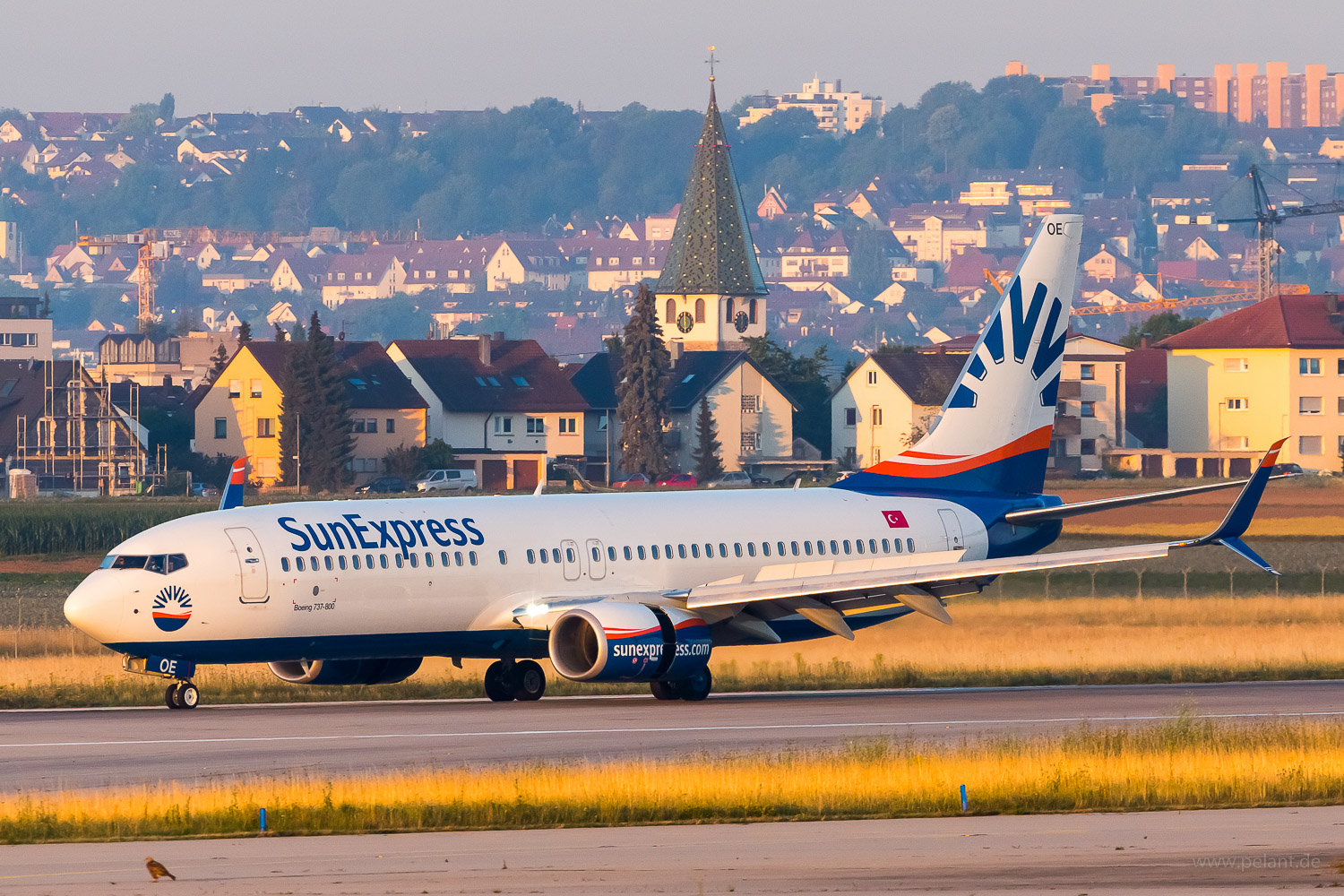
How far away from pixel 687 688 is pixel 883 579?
394cm

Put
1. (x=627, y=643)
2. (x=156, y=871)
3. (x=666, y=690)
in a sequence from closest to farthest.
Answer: (x=156, y=871) → (x=627, y=643) → (x=666, y=690)

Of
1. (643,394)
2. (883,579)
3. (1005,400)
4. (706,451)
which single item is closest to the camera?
(883,579)

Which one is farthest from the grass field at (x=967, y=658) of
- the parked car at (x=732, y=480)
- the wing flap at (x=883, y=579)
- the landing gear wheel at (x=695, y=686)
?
the parked car at (x=732, y=480)

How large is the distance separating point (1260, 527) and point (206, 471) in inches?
Result: 3738

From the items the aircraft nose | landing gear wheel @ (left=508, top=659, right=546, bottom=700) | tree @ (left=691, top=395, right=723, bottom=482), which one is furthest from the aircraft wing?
tree @ (left=691, top=395, right=723, bottom=482)

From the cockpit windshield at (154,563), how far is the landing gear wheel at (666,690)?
8565 mm

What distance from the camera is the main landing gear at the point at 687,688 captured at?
3975 centimetres

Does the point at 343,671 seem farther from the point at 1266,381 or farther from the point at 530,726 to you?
the point at 1266,381

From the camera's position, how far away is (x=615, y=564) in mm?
40719

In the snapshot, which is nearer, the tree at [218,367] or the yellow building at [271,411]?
the yellow building at [271,411]

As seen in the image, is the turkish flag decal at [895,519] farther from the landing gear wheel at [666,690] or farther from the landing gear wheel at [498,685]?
the landing gear wheel at [498,685]

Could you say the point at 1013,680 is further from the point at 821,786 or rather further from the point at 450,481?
the point at 450,481

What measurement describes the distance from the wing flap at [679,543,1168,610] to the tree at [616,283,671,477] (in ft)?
445

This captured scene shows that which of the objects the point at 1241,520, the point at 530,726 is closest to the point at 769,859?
the point at 530,726
